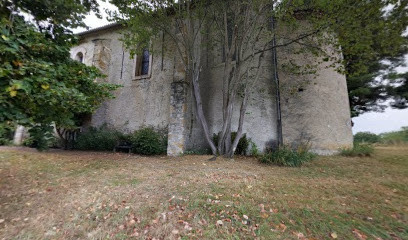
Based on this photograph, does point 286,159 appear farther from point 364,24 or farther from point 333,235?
point 364,24

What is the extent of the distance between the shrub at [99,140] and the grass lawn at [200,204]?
4134 millimetres

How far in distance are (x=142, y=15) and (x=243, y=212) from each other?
24.0 feet

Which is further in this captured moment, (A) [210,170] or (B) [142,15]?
(B) [142,15]

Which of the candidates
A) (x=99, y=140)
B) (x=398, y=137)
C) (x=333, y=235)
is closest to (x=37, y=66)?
(x=333, y=235)

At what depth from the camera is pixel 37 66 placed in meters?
2.37

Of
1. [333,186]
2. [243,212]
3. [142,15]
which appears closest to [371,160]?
[333,186]

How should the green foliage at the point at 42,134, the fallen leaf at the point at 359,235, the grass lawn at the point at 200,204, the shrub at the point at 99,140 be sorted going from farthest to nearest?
1. the shrub at the point at 99,140
2. the green foliage at the point at 42,134
3. the grass lawn at the point at 200,204
4. the fallen leaf at the point at 359,235

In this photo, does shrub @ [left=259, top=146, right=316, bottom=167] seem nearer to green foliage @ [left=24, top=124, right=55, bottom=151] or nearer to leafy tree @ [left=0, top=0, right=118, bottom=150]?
leafy tree @ [left=0, top=0, right=118, bottom=150]

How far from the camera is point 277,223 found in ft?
7.65

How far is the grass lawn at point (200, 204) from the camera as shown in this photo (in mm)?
2199

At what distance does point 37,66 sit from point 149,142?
224 inches

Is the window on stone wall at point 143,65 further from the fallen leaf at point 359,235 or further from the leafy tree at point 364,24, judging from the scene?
the fallen leaf at point 359,235

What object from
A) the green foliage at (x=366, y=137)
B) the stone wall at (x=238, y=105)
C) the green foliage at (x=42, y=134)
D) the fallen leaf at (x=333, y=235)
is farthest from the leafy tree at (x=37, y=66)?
the green foliage at (x=366, y=137)

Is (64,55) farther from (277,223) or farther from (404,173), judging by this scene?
(404,173)
